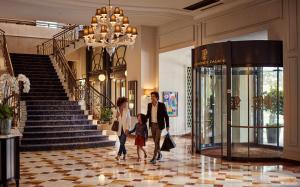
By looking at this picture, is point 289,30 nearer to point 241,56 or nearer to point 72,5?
point 241,56

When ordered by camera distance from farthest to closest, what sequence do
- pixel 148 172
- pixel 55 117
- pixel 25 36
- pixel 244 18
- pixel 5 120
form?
1. pixel 25 36
2. pixel 55 117
3. pixel 244 18
4. pixel 148 172
5. pixel 5 120

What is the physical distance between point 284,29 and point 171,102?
6.24 meters

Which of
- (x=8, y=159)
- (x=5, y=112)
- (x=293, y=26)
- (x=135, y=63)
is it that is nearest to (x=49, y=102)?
(x=135, y=63)

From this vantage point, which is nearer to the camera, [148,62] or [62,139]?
[62,139]

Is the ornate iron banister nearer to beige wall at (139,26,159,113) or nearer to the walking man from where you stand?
beige wall at (139,26,159,113)

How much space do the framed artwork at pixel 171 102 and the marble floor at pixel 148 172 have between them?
461 centimetres

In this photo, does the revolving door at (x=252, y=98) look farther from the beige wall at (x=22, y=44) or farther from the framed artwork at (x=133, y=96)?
the beige wall at (x=22, y=44)

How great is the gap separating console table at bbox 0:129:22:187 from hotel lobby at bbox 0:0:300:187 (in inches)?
0.6

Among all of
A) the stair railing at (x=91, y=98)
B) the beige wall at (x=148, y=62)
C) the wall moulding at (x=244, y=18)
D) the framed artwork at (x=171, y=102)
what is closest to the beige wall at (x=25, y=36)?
the stair railing at (x=91, y=98)

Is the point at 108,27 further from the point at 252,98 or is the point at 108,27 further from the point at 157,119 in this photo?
the point at 252,98

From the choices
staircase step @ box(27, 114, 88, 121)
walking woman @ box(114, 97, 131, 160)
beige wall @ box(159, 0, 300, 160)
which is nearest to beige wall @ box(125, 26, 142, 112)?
staircase step @ box(27, 114, 88, 121)

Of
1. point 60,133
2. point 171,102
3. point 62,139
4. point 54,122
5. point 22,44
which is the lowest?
point 62,139

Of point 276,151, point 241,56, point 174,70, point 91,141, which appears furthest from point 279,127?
point 174,70

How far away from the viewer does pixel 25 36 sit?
20.5 m
